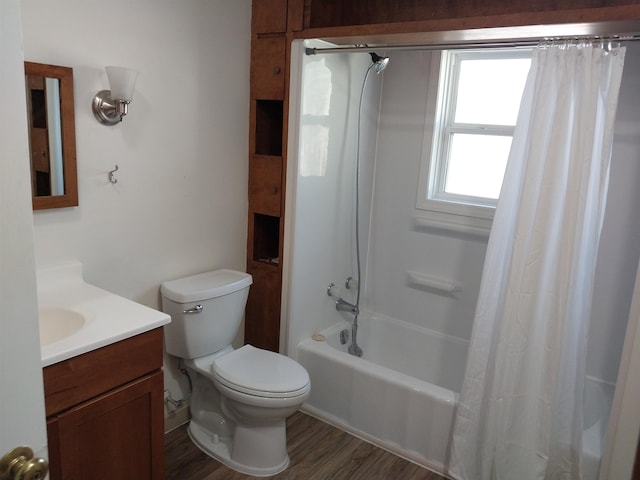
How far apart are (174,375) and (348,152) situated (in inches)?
57.5

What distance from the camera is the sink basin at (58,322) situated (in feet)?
5.68

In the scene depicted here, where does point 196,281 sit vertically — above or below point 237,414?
above

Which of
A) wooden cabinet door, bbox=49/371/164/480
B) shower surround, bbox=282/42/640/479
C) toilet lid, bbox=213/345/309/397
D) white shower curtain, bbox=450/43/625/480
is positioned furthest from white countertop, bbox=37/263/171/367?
white shower curtain, bbox=450/43/625/480

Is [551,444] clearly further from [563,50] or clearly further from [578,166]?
[563,50]

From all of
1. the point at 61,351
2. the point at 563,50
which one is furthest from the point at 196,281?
the point at 563,50

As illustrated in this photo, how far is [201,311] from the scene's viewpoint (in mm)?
2295

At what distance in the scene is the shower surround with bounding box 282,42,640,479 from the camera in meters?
2.42

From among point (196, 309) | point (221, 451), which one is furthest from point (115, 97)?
point (221, 451)

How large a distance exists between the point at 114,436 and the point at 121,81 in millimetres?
1247

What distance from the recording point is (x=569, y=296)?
1.93 m

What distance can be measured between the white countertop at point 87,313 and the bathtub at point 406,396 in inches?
44.3

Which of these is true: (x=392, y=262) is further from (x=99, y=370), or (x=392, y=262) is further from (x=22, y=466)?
(x=22, y=466)

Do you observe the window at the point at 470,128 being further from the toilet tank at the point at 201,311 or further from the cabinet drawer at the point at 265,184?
the toilet tank at the point at 201,311

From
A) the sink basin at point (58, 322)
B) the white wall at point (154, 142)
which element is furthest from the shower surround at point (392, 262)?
the sink basin at point (58, 322)
